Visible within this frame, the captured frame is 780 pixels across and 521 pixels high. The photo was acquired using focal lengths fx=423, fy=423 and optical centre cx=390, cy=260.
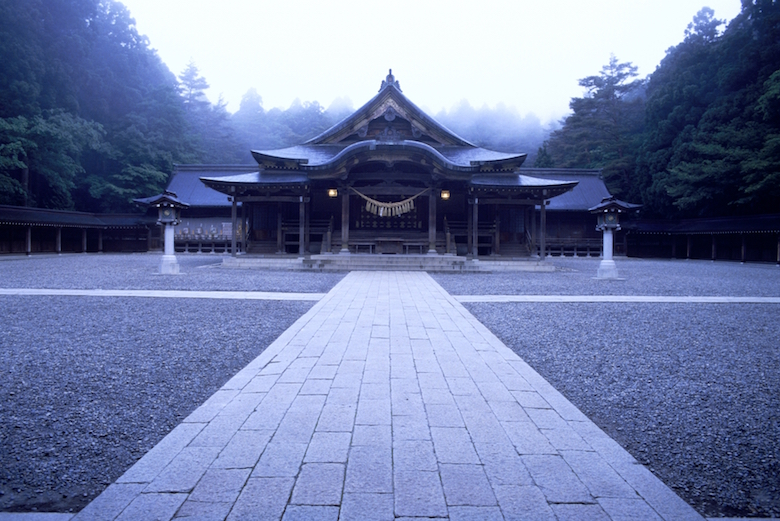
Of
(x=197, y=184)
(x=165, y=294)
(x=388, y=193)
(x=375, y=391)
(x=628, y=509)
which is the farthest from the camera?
(x=197, y=184)

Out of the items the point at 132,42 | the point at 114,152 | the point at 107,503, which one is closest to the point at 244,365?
the point at 107,503

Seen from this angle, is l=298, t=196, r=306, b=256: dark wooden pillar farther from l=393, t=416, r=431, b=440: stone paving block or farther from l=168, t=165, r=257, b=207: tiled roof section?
l=393, t=416, r=431, b=440: stone paving block

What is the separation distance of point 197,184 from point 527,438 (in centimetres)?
3524

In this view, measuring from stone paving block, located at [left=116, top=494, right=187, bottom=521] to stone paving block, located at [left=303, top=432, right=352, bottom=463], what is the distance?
0.69 meters

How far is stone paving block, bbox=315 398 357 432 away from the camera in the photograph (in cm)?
294

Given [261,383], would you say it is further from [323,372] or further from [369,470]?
[369,470]

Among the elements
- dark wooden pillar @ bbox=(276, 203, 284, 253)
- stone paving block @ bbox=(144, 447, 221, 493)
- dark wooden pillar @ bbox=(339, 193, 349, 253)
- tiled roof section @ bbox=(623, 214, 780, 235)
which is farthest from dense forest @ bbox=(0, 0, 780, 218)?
stone paving block @ bbox=(144, 447, 221, 493)

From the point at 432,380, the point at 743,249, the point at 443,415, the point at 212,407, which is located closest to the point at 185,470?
the point at 212,407

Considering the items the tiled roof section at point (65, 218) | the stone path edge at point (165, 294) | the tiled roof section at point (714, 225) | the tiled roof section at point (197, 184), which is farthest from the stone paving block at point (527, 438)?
the tiled roof section at point (197, 184)

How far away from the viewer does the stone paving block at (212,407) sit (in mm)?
3092

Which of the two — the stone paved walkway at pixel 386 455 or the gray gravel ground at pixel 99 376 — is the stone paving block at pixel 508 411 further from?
the gray gravel ground at pixel 99 376

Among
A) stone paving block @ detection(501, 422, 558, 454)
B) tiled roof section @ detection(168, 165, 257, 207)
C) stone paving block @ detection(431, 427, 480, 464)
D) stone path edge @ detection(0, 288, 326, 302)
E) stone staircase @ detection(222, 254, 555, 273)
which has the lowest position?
stone paving block @ detection(501, 422, 558, 454)

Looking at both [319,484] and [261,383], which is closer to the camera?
[319,484]

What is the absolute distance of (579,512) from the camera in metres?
2.06
